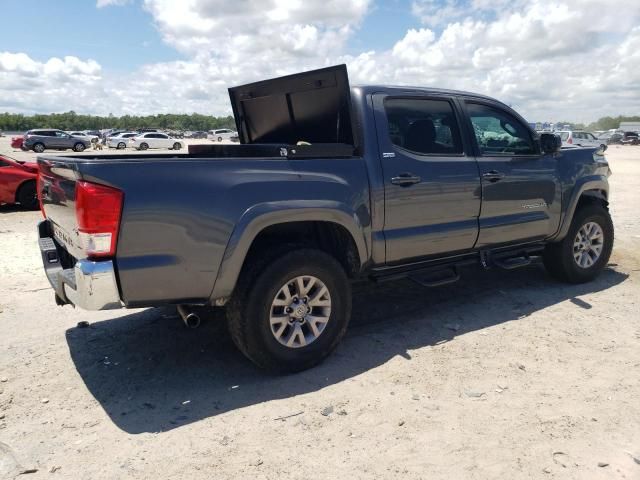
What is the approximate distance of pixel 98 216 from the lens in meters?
2.95

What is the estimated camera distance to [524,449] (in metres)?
2.83

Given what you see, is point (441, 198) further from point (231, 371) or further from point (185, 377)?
point (185, 377)

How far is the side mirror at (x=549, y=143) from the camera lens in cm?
512

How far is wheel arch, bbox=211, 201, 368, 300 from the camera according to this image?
3.35 meters

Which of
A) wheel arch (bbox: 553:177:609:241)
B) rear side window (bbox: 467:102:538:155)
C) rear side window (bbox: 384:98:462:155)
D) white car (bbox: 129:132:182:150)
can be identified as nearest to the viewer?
rear side window (bbox: 384:98:462:155)

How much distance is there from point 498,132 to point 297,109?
1946mm

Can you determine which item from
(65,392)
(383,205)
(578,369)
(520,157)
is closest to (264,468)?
(65,392)

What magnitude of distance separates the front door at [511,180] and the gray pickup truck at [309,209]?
17 mm

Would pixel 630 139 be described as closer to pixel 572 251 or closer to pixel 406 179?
pixel 572 251

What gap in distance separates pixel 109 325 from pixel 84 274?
1.89 meters

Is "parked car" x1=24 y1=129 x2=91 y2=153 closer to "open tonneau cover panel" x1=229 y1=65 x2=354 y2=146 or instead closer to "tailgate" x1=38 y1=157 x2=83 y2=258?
"open tonneau cover panel" x1=229 y1=65 x2=354 y2=146

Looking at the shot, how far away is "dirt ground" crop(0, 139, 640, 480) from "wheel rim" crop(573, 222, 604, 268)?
1.98ft

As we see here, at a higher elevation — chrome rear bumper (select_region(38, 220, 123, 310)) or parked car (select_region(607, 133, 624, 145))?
chrome rear bumper (select_region(38, 220, 123, 310))

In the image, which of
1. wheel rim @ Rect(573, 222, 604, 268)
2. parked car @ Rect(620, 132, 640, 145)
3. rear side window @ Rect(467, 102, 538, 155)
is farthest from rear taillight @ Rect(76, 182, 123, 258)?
parked car @ Rect(620, 132, 640, 145)
